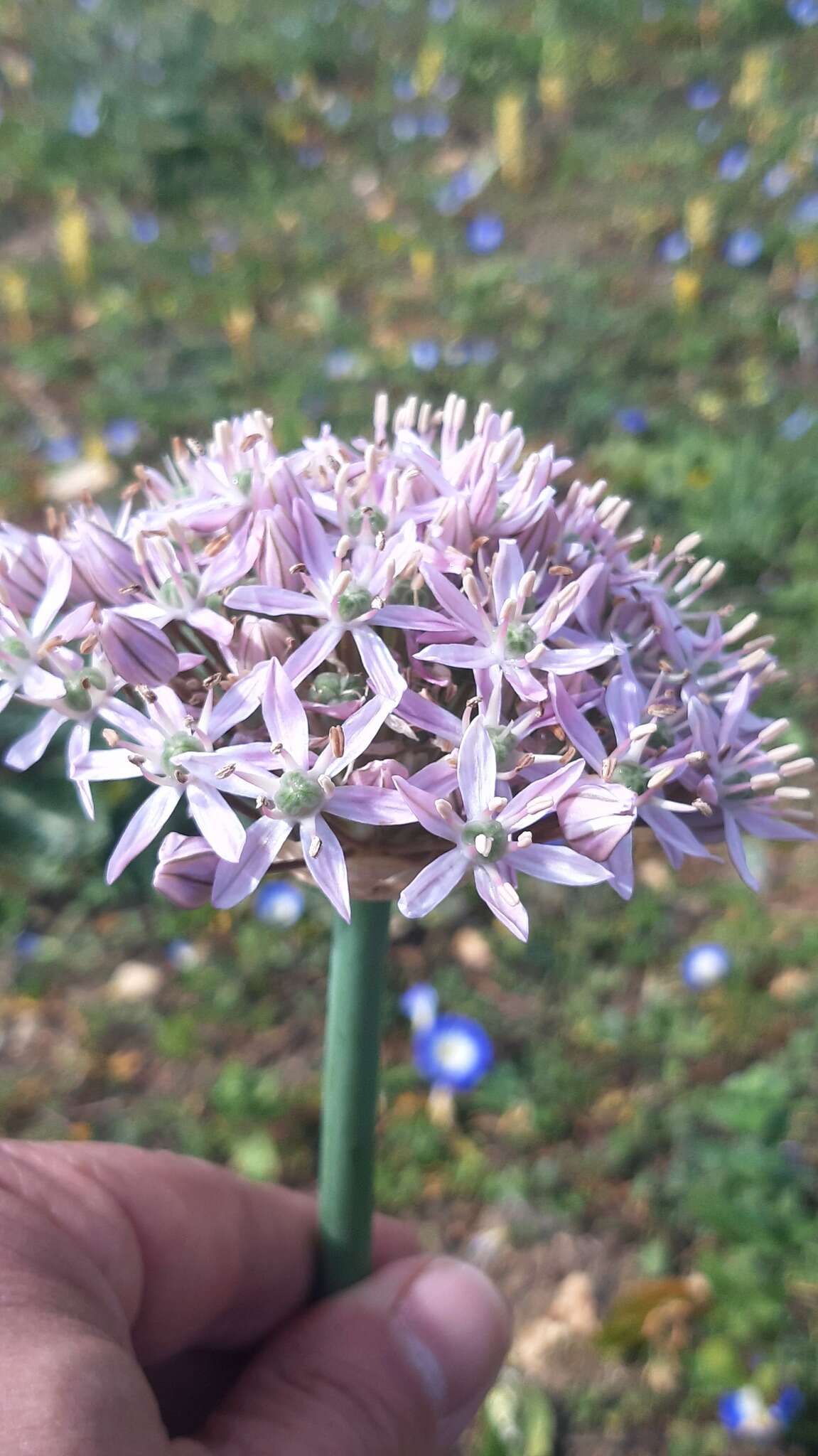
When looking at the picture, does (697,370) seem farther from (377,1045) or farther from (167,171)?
(377,1045)

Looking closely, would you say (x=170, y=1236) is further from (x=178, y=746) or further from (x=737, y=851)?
(x=737, y=851)

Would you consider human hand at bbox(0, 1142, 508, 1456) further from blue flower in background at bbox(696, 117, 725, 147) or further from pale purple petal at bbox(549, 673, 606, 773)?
blue flower in background at bbox(696, 117, 725, 147)

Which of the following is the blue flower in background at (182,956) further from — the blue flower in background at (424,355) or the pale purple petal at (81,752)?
the blue flower in background at (424,355)

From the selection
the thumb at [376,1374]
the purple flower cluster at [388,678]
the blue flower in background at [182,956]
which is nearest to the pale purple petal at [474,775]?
the purple flower cluster at [388,678]

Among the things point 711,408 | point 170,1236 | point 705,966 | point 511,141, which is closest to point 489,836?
point 170,1236

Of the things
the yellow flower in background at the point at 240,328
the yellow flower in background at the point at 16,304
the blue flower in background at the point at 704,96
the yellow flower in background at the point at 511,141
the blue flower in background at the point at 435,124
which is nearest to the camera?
the yellow flower in background at the point at 240,328

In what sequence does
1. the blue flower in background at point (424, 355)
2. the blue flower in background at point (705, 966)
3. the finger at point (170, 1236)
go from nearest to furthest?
1. the finger at point (170, 1236)
2. the blue flower in background at point (705, 966)
3. the blue flower in background at point (424, 355)
